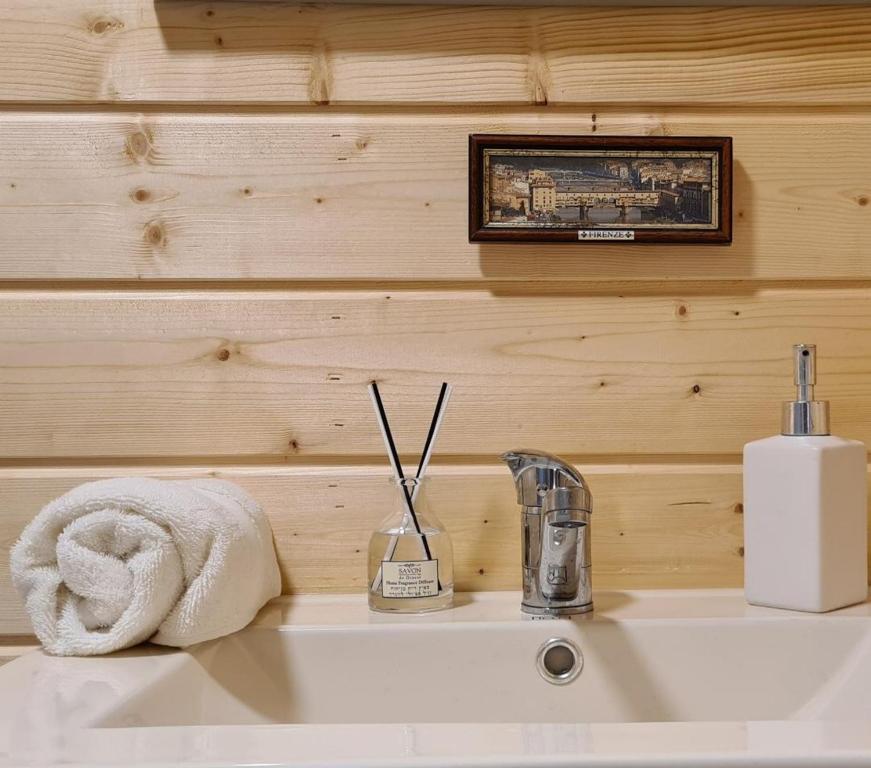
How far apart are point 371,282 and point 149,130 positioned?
0.83ft

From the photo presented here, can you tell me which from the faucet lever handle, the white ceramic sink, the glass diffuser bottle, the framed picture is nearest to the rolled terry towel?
the white ceramic sink

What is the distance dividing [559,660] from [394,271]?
1.26 ft

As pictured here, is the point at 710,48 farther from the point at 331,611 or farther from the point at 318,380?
the point at 331,611

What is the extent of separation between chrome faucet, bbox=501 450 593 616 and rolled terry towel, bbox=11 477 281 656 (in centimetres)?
25

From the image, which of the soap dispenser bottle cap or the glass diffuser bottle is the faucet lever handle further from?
the soap dispenser bottle cap

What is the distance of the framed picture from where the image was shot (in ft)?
3.01

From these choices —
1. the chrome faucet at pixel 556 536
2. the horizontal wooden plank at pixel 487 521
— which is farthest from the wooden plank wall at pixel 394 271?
the chrome faucet at pixel 556 536

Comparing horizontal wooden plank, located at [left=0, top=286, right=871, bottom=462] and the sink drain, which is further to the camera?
horizontal wooden plank, located at [left=0, top=286, right=871, bottom=462]

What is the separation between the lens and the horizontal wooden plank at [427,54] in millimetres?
923

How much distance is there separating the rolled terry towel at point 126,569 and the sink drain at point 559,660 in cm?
26

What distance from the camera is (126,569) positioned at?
2.39 feet

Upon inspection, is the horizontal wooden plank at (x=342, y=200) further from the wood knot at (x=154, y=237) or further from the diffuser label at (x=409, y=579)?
the diffuser label at (x=409, y=579)

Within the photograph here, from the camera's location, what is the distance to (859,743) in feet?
1.60

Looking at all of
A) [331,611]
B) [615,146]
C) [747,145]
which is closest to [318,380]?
[331,611]
